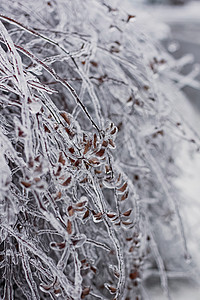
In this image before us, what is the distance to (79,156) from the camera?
20.2 inches

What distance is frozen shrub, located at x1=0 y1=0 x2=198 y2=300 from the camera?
1.59ft

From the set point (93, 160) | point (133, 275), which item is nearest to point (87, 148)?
point (93, 160)

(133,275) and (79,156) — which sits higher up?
(79,156)

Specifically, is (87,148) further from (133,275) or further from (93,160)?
(133,275)

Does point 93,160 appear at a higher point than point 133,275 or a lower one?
higher

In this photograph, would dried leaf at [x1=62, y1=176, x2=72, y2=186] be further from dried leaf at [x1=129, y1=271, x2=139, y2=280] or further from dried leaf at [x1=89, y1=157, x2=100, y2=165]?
dried leaf at [x1=129, y1=271, x2=139, y2=280]

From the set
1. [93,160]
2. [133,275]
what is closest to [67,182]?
[93,160]

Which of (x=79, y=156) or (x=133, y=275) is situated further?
(x=133, y=275)

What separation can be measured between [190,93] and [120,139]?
134 centimetres

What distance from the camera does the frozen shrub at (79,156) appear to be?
1.59 feet

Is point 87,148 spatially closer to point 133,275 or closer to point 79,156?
point 79,156

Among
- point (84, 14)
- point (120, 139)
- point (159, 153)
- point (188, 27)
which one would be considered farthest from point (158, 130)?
point (188, 27)

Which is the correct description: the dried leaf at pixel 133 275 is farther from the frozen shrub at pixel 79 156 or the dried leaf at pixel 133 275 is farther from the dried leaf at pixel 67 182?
the dried leaf at pixel 67 182

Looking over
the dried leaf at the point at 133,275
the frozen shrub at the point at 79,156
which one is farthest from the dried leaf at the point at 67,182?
the dried leaf at the point at 133,275
